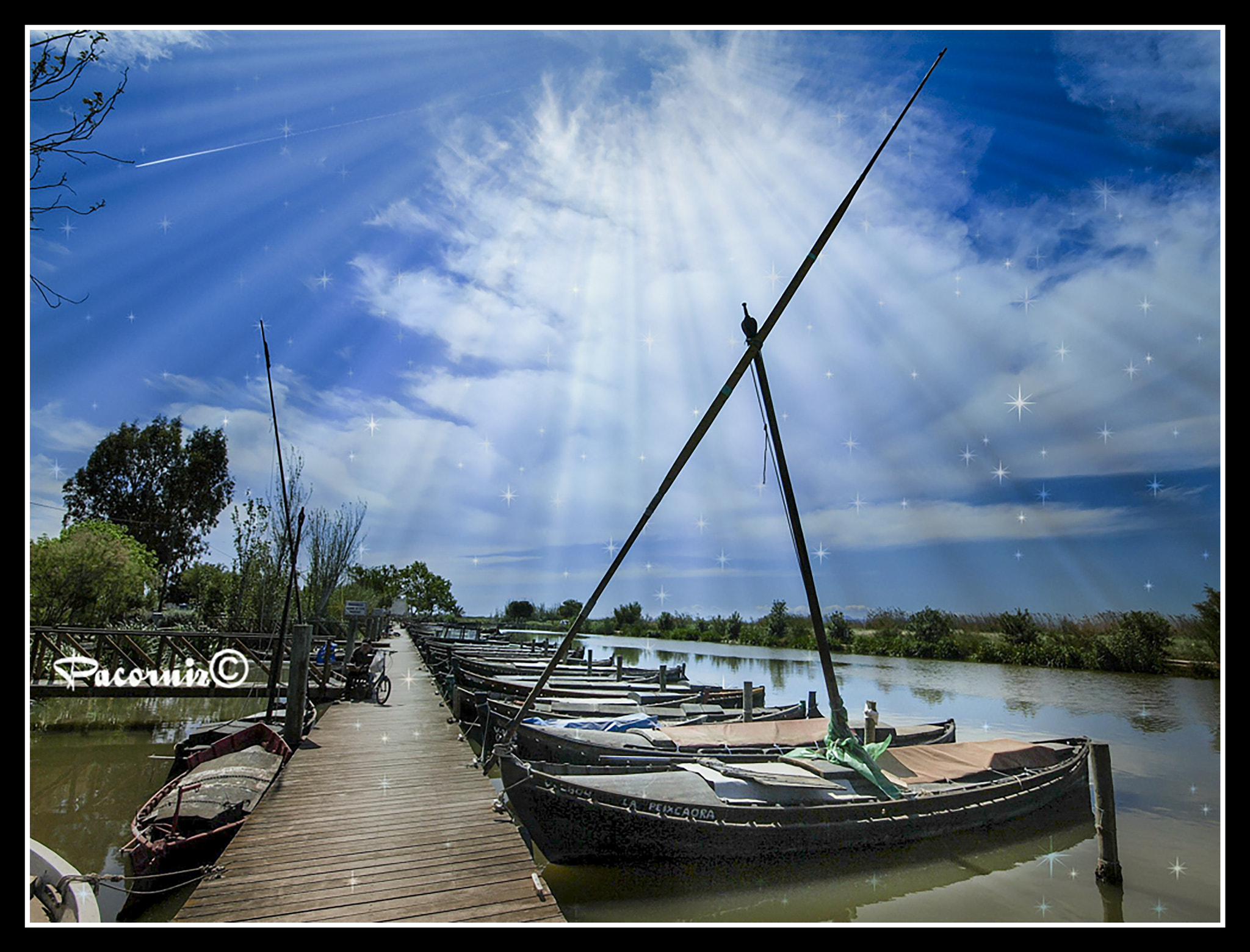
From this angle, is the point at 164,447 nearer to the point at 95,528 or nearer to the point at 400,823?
the point at 95,528

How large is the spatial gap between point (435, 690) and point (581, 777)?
1254 centimetres

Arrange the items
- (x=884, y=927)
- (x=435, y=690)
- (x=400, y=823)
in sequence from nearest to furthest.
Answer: (x=884, y=927), (x=400, y=823), (x=435, y=690)

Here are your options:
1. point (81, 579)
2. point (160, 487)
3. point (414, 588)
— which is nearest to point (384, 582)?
point (414, 588)

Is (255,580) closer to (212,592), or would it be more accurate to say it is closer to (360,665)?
(212,592)

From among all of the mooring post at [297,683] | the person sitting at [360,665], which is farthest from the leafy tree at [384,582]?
the mooring post at [297,683]

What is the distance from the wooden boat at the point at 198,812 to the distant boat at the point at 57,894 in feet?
2.72

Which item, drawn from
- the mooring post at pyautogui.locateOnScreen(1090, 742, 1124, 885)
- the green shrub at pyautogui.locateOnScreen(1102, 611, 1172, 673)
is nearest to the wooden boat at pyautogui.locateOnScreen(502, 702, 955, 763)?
the mooring post at pyautogui.locateOnScreen(1090, 742, 1124, 885)

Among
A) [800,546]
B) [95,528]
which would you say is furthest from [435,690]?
[95,528]

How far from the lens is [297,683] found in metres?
10.8

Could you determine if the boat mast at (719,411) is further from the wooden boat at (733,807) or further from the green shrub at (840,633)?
the green shrub at (840,633)

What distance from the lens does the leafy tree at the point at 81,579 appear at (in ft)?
66.3

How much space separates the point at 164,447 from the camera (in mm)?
49406
